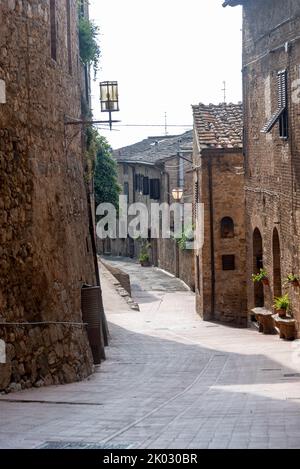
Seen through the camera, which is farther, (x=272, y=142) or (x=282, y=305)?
(x=272, y=142)

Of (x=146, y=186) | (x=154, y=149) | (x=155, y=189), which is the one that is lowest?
(x=155, y=189)

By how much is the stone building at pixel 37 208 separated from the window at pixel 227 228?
15316mm

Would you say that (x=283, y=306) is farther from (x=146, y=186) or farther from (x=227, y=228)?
(x=146, y=186)

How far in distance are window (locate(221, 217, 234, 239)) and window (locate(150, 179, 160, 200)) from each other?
23.6 meters

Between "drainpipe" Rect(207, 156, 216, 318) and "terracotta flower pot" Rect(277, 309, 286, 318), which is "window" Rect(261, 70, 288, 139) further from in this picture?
"drainpipe" Rect(207, 156, 216, 318)

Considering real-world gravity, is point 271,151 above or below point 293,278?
above

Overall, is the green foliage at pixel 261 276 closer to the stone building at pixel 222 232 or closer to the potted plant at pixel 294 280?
the potted plant at pixel 294 280

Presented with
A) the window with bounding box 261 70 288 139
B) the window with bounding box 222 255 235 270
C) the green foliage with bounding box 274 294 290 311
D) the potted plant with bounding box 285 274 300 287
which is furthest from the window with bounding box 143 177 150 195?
the potted plant with bounding box 285 274 300 287

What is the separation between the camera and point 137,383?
46.9 feet

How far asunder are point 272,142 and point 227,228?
9471 mm

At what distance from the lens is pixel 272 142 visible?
22531mm

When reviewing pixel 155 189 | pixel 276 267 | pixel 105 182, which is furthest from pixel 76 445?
pixel 155 189

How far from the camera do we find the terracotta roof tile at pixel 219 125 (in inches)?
1231
